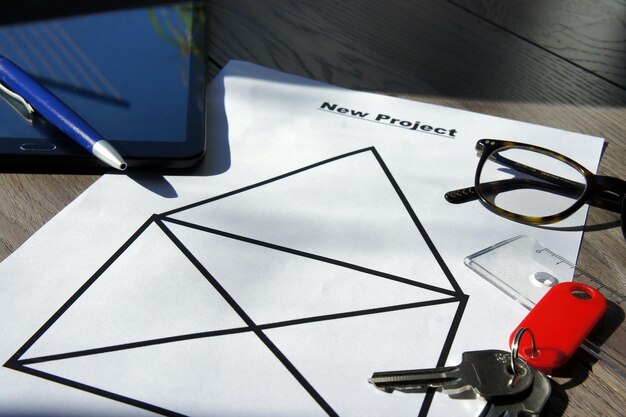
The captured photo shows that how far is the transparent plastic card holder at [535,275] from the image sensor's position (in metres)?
0.46

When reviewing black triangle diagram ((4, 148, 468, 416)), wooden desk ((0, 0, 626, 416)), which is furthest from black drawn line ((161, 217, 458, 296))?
wooden desk ((0, 0, 626, 416))

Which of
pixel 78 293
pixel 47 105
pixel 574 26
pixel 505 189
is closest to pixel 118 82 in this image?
pixel 47 105

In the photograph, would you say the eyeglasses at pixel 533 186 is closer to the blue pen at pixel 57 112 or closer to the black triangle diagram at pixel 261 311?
the black triangle diagram at pixel 261 311

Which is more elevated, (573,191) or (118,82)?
(118,82)

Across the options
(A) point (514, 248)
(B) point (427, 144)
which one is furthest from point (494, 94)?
(A) point (514, 248)

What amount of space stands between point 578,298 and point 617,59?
0.44m

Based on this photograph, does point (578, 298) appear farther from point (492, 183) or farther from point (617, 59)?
point (617, 59)

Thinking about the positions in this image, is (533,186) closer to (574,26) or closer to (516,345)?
(516,345)

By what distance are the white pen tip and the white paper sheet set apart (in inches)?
1.1

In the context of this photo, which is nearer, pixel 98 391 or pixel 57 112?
pixel 98 391

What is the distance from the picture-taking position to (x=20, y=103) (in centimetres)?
59

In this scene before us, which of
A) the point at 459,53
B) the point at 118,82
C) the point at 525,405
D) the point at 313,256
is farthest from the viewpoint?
the point at 459,53

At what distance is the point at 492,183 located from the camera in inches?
23.3

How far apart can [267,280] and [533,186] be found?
262 mm
